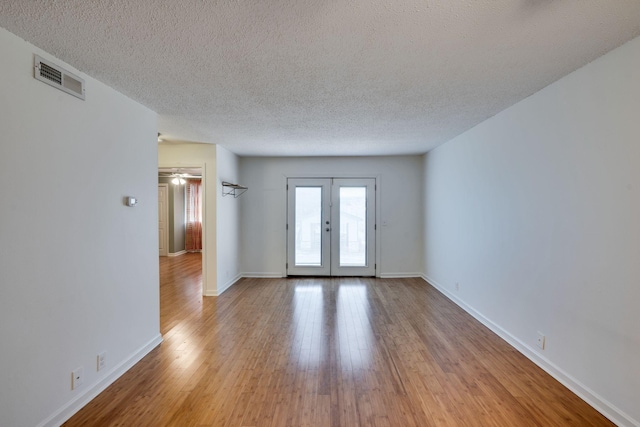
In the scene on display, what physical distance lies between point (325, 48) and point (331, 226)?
4187 mm

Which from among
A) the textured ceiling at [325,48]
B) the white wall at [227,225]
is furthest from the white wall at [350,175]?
the textured ceiling at [325,48]

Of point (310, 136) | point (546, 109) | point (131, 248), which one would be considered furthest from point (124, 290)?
point (546, 109)

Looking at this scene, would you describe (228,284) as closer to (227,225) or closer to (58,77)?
(227,225)

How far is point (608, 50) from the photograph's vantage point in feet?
6.16

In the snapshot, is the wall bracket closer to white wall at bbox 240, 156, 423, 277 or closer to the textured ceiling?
white wall at bbox 240, 156, 423, 277

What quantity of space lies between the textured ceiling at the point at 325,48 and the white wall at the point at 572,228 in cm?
26

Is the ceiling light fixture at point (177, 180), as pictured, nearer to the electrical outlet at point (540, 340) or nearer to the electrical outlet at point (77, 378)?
the electrical outlet at point (77, 378)

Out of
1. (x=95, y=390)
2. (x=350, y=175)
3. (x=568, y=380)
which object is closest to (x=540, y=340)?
(x=568, y=380)

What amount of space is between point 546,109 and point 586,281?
1.38 metres

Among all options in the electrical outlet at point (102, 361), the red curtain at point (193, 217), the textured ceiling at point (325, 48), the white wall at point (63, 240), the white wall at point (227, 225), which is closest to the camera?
the textured ceiling at point (325, 48)

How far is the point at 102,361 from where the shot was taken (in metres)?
2.28

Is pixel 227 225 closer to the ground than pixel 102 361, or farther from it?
farther from it

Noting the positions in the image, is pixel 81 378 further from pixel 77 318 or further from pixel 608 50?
pixel 608 50

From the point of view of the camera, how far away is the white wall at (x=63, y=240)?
1.65m
